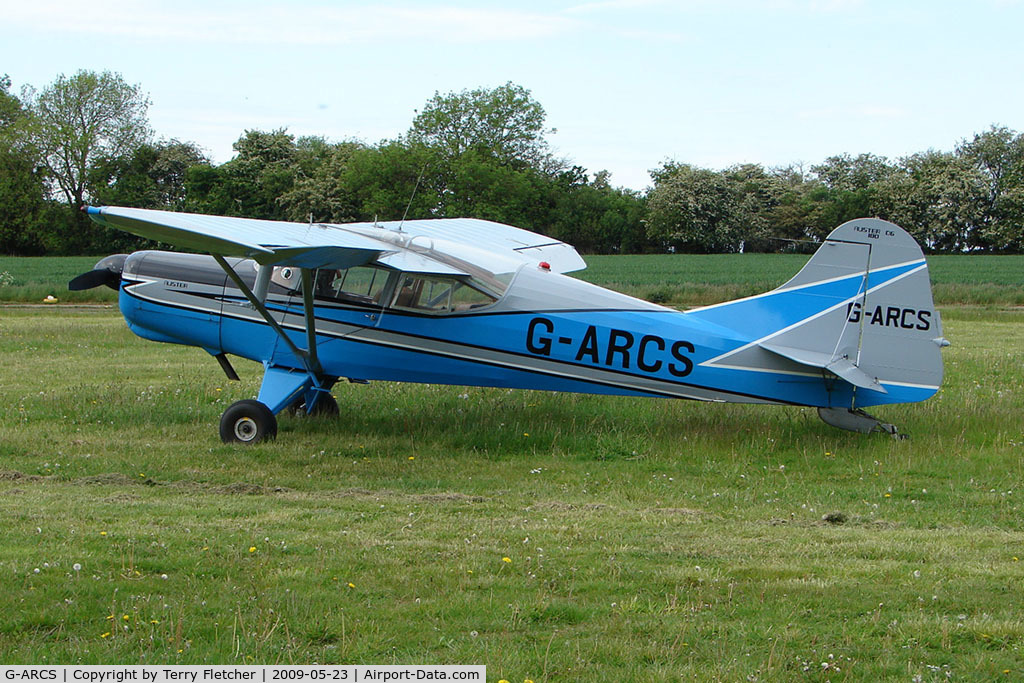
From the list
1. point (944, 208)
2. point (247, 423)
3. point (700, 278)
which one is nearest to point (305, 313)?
point (247, 423)

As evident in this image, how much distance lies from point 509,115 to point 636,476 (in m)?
63.6

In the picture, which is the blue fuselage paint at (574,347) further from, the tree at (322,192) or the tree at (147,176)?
the tree at (147,176)

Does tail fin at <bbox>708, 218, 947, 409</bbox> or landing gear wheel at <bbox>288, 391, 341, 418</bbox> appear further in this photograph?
landing gear wheel at <bbox>288, 391, 341, 418</bbox>

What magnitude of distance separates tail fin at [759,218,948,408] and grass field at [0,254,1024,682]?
717 millimetres

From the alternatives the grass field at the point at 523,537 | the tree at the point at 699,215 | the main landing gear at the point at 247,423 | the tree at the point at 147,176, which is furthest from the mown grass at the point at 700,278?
the main landing gear at the point at 247,423

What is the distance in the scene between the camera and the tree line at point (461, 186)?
5775cm

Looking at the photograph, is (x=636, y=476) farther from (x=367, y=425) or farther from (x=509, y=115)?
(x=509, y=115)

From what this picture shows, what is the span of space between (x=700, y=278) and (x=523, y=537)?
36.1 m

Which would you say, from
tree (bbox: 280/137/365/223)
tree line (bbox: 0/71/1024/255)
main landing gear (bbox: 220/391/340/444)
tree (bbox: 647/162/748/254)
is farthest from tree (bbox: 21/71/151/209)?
main landing gear (bbox: 220/391/340/444)

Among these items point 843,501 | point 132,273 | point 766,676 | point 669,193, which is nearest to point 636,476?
point 843,501

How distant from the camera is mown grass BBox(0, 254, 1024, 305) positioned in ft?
98.6

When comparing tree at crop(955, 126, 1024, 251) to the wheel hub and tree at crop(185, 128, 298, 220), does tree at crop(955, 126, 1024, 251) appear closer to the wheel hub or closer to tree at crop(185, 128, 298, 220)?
tree at crop(185, 128, 298, 220)

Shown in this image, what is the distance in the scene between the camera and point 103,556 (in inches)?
211

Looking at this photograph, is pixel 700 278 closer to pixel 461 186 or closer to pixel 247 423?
pixel 461 186
